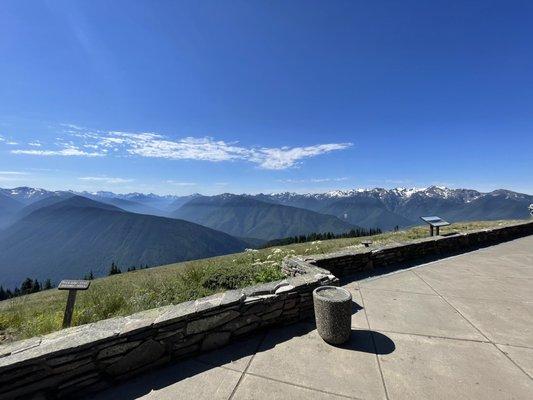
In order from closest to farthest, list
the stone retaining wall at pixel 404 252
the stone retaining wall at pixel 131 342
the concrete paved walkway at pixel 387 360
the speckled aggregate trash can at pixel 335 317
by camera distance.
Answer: the stone retaining wall at pixel 131 342 < the concrete paved walkway at pixel 387 360 < the speckled aggregate trash can at pixel 335 317 < the stone retaining wall at pixel 404 252

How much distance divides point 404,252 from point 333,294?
595 cm

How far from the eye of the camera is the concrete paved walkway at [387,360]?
11.7 feet

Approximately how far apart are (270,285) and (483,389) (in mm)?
3457

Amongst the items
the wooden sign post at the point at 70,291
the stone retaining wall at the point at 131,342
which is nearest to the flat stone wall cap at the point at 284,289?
the stone retaining wall at the point at 131,342

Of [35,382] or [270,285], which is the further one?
[270,285]

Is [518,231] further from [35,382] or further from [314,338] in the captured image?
[35,382]

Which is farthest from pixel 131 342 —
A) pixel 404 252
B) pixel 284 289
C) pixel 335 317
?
pixel 404 252

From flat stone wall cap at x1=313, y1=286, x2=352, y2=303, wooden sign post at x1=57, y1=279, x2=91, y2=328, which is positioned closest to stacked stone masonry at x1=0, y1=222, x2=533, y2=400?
flat stone wall cap at x1=313, y1=286, x2=352, y2=303

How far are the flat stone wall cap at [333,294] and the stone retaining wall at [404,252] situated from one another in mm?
2469

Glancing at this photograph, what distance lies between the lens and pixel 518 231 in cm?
1484

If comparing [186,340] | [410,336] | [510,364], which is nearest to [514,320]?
[510,364]

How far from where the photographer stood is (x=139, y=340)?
400cm

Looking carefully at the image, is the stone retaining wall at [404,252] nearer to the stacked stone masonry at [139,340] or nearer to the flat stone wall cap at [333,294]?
the stacked stone masonry at [139,340]

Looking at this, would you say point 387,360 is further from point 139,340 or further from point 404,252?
point 404,252
